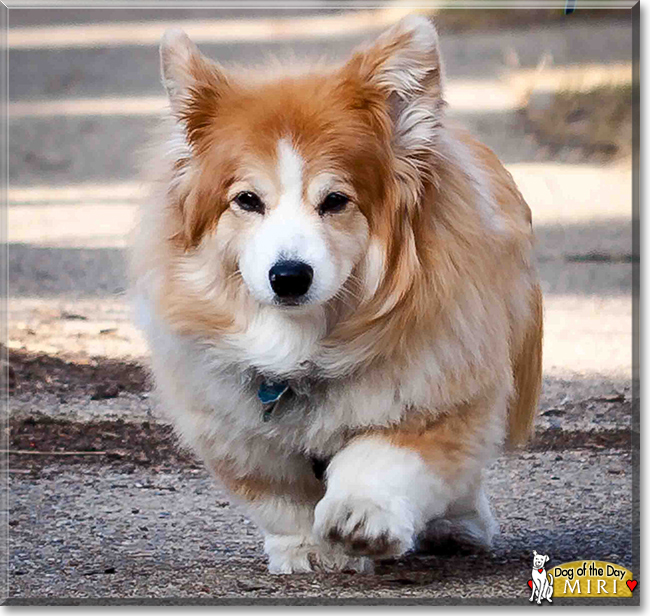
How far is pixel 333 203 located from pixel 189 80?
455mm

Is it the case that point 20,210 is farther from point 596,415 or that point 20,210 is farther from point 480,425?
point 480,425

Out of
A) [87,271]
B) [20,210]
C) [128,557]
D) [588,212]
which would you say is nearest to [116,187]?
[20,210]

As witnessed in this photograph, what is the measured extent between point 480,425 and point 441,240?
44 centimetres

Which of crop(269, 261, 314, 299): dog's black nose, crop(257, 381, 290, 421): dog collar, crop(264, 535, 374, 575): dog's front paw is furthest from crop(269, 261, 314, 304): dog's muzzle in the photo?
crop(264, 535, 374, 575): dog's front paw

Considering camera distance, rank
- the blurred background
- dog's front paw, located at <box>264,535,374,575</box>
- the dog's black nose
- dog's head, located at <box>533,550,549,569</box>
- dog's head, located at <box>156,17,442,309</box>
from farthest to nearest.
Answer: the blurred background → dog's front paw, located at <box>264,535,374,575</box> → dog's head, located at <box>533,550,549,569</box> → dog's head, located at <box>156,17,442,309</box> → the dog's black nose

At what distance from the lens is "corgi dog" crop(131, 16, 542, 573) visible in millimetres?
2900

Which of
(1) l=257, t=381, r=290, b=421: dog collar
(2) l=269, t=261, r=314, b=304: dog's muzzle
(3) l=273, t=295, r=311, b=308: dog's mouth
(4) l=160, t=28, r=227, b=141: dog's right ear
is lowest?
(1) l=257, t=381, r=290, b=421: dog collar

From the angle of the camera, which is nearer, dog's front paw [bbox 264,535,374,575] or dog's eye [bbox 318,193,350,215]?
dog's eye [bbox 318,193,350,215]

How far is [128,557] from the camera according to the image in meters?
3.39

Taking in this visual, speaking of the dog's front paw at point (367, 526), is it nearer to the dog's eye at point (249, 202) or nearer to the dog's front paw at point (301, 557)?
the dog's front paw at point (301, 557)

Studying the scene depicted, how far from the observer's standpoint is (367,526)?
2.82 metres

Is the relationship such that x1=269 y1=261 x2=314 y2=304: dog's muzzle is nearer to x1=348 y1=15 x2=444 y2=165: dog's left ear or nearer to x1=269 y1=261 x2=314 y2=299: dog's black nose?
x1=269 y1=261 x2=314 y2=299: dog's black nose

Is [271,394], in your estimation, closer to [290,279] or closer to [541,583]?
[290,279]

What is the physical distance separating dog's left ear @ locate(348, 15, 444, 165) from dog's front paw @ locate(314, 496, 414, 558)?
0.82m
